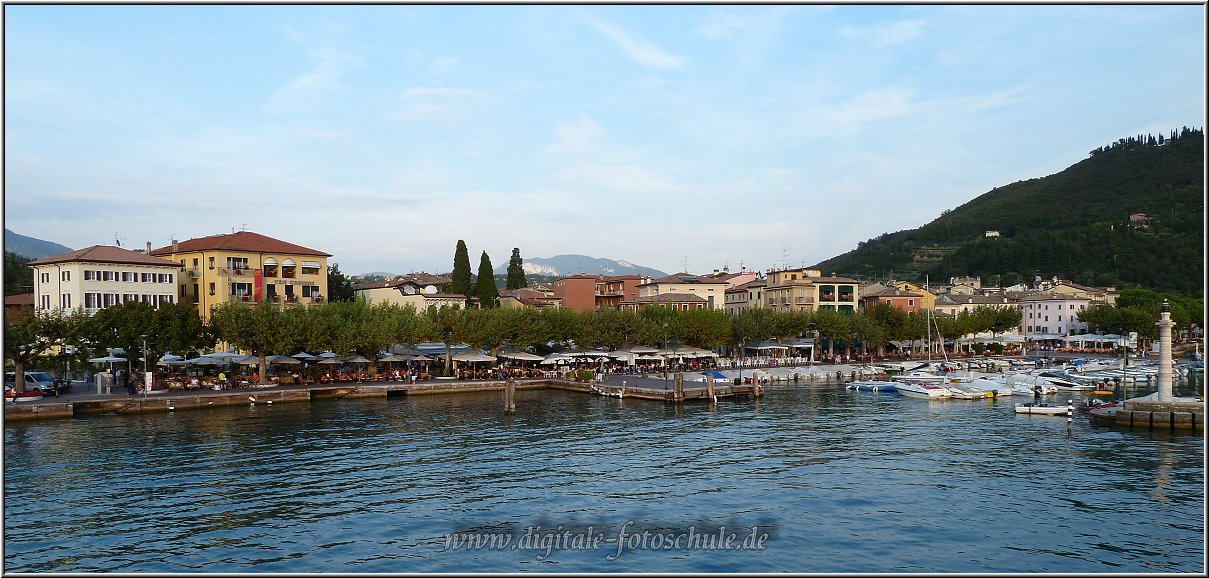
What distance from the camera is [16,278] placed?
94.8 m

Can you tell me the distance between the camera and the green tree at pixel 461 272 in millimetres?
104438

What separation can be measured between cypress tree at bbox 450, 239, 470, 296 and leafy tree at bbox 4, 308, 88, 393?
56218 millimetres

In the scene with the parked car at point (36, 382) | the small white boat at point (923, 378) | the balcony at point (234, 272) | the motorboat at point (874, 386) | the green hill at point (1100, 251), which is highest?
the green hill at point (1100, 251)

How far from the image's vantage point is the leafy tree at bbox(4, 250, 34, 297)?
9061cm

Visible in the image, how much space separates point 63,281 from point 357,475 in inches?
1684

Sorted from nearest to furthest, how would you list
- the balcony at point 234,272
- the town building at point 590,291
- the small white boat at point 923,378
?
the small white boat at point 923,378 < the balcony at point 234,272 < the town building at point 590,291

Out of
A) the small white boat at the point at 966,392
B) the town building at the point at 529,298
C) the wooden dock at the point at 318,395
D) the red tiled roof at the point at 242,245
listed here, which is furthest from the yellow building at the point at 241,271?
the small white boat at the point at 966,392

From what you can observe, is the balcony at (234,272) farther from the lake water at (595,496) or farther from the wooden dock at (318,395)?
the lake water at (595,496)

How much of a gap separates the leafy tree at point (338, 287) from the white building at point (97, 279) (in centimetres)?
3218

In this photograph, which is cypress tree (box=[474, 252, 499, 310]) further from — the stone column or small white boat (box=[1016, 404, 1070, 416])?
the stone column

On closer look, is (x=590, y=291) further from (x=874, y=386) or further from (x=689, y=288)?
(x=874, y=386)

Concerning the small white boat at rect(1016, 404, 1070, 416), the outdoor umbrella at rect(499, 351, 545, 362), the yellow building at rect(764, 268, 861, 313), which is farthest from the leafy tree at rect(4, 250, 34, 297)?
the small white boat at rect(1016, 404, 1070, 416)

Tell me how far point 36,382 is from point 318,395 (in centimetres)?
1576

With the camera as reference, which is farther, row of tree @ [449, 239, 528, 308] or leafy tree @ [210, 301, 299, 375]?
row of tree @ [449, 239, 528, 308]
